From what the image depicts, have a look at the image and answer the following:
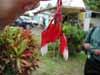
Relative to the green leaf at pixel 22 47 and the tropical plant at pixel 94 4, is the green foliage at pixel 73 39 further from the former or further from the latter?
the tropical plant at pixel 94 4

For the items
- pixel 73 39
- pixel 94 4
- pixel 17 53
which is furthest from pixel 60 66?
pixel 94 4

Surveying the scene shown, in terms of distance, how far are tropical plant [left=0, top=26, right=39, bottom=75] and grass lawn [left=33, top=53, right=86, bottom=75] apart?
155cm

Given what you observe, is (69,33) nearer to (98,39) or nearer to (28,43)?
(28,43)

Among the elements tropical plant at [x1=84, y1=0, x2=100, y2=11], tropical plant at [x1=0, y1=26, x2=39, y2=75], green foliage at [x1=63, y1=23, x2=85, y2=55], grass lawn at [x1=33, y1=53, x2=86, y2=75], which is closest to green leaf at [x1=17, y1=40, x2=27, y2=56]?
Answer: tropical plant at [x1=0, y1=26, x2=39, y2=75]

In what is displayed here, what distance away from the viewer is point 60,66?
9.12 meters

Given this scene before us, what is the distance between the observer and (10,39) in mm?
6062

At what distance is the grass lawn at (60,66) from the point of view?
838 cm

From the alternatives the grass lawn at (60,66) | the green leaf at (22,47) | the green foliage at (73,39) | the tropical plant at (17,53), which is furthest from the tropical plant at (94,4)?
the green leaf at (22,47)

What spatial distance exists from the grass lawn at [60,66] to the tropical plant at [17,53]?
1.55 metres

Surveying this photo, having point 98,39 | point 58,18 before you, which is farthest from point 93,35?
point 58,18

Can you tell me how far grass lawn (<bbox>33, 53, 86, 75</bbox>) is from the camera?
838 cm

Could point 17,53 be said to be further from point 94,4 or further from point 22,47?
point 94,4

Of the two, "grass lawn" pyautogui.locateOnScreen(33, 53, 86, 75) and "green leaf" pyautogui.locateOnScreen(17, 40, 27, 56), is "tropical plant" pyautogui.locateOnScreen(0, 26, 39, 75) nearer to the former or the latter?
"green leaf" pyautogui.locateOnScreen(17, 40, 27, 56)

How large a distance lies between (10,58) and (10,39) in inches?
16.3
